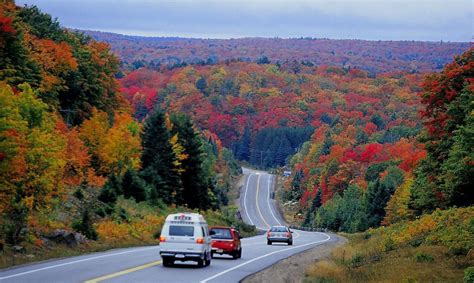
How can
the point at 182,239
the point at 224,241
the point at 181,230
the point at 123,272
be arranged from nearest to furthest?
the point at 123,272, the point at 182,239, the point at 181,230, the point at 224,241

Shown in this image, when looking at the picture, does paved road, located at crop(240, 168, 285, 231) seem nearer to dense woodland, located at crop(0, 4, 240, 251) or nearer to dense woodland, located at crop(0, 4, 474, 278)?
dense woodland, located at crop(0, 4, 474, 278)

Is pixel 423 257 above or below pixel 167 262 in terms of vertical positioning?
above

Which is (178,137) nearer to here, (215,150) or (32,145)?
(32,145)

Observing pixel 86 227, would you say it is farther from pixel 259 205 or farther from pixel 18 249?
pixel 259 205

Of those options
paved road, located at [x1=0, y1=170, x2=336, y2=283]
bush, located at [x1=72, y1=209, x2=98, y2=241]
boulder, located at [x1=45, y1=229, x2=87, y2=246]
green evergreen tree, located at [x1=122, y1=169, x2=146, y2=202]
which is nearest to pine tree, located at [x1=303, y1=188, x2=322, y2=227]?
green evergreen tree, located at [x1=122, y1=169, x2=146, y2=202]

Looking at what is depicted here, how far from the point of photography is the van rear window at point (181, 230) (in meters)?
29.6

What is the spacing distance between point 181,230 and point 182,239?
44 cm

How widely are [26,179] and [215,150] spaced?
156 metres

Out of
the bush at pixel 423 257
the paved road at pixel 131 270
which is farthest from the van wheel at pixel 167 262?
the bush at pixel 423 257

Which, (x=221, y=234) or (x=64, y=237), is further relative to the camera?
(x=64, y=237)

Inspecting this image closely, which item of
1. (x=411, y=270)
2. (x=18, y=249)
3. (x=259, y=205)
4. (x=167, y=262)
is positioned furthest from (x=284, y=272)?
(x=259, y=205)

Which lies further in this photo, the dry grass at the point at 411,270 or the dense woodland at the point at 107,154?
the dense woodland at the point at 107,154

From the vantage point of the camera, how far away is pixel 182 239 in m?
29.4

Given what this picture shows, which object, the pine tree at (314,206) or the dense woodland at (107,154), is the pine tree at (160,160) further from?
the pine tree at (314,206)
